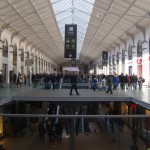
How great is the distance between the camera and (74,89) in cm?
3095

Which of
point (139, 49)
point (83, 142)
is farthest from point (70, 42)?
point (83, 142)

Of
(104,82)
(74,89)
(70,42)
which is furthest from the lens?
(74,89)

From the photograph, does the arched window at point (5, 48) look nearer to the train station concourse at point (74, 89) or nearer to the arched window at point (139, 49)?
the train station concourse at point (74, 89)

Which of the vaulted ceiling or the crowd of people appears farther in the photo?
the vaulted ceiling

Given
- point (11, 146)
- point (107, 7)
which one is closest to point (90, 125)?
point (11, 146)

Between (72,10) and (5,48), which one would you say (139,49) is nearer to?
(72,10)

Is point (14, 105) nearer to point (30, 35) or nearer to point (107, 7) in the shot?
point (107, 7)

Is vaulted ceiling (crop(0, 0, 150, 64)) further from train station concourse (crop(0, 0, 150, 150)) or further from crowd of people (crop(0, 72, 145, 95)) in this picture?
crowd of people (crop(0, 72, 145, 95))

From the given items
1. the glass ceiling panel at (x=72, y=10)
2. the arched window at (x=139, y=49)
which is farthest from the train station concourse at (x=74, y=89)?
the arched window at (x=139, y=49)

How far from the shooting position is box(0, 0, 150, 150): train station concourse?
3703 mm

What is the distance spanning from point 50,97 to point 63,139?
61.1 feet

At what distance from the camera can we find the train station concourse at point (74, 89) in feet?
12.1

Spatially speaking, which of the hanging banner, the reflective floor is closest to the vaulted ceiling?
the hanging banner

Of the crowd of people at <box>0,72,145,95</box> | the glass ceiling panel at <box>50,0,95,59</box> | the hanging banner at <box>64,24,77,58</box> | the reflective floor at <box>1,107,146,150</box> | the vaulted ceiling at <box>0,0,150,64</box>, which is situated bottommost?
the reflective floor at <box>1,107,146,150</box>
